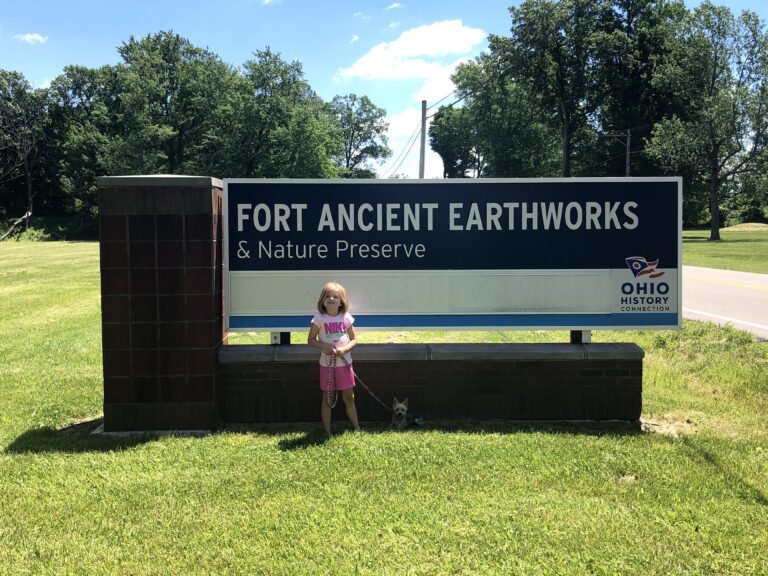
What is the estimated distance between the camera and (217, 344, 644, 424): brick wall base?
16.0 ft

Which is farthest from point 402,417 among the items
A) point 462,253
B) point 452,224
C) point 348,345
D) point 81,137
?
point 81,137

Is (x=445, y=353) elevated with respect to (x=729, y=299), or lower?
elevated

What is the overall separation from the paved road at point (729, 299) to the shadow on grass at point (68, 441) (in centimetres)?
805

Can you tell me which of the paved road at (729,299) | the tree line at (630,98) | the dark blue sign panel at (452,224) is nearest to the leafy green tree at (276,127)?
the tree line at (630,98)

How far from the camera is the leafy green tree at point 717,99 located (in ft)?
128

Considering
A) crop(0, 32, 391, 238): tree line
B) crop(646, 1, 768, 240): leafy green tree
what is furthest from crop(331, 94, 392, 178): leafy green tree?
crop(646, 1, 768, 240): leafy green tree

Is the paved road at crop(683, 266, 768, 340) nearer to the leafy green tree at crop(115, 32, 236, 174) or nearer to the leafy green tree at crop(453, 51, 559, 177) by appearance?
the leafy green tree at crop(453, 51, 559, 177)

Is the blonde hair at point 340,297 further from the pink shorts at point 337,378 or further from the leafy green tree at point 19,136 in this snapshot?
the leafy green tree at point 19,136

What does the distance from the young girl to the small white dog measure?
419mm

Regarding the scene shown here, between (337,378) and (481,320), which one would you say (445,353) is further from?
(337,378)

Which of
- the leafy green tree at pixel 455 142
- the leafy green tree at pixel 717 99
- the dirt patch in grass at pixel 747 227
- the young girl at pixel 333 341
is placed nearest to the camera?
the young girl at pixel 333 341

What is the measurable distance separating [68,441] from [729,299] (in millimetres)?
12368

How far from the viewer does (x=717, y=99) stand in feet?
129

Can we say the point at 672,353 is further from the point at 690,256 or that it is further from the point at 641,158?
the point at 641,158
